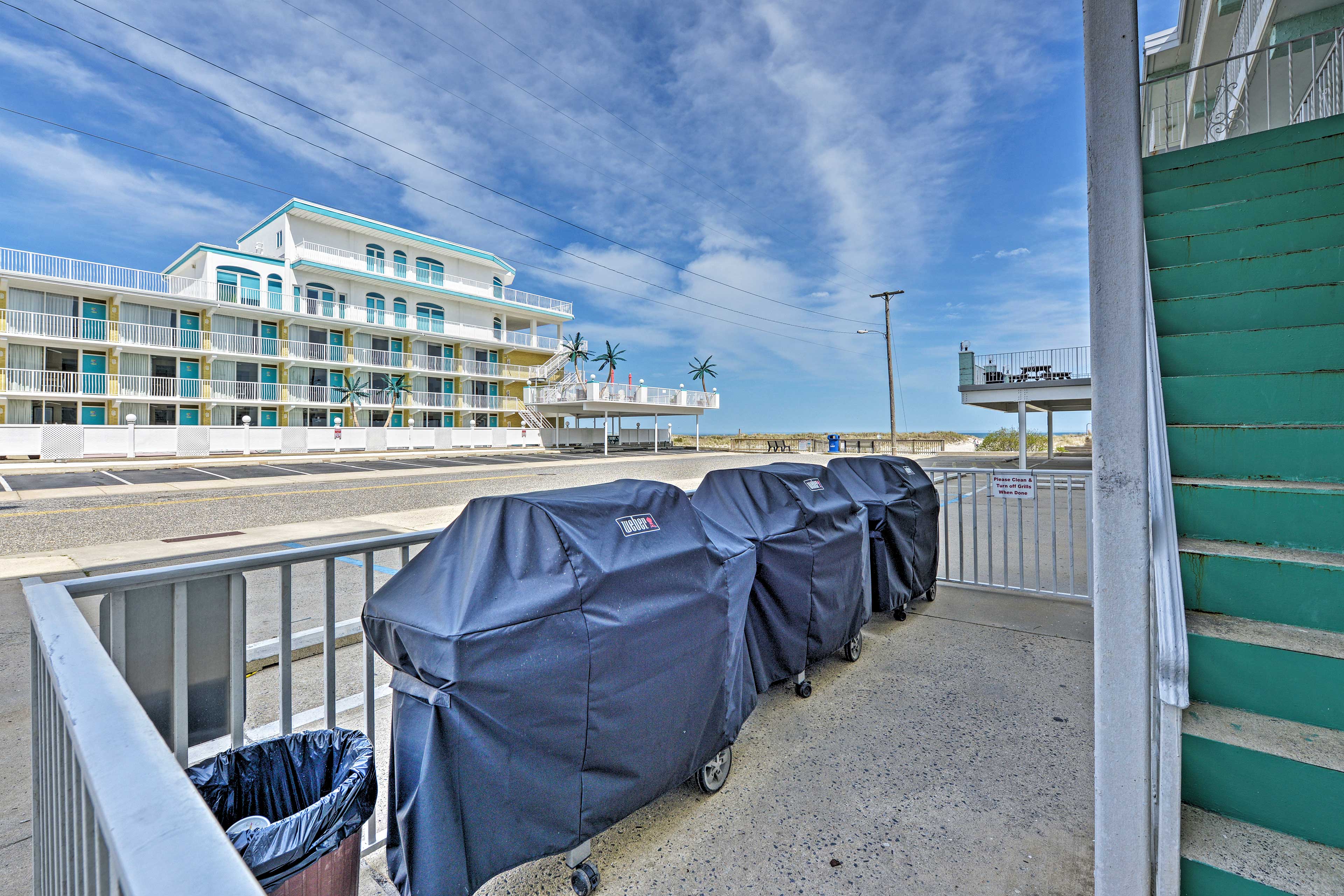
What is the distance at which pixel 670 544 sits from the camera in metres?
2.34

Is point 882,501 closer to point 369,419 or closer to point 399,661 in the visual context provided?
point 399,661

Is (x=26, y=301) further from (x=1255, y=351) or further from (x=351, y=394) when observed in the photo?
(x=1255, y=351)

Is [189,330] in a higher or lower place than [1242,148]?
higher

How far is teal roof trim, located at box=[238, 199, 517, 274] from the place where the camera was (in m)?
30.6

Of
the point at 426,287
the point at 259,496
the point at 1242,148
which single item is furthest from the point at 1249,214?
the point at 426,287

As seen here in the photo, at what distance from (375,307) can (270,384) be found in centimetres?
742

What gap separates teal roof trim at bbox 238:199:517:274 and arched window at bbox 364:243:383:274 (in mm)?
1120

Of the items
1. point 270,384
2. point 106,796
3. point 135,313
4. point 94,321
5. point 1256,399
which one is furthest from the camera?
point 270,384

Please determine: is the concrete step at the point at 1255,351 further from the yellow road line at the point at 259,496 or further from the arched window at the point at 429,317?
the arched window at the point at 429,317

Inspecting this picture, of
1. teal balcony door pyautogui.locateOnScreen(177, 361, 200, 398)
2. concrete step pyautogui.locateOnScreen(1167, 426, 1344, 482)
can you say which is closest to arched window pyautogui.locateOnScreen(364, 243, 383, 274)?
teal balcony door pyautogui.locateOnScreen(177, 361, 200, 398)

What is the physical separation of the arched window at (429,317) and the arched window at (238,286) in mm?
7797

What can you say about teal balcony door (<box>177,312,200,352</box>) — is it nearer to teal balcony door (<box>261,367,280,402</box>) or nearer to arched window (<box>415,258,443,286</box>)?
teal balcony door (<box>261,367,280,402</box>)

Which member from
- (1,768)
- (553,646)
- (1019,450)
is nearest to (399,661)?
(553,646)

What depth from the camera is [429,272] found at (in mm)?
36094
